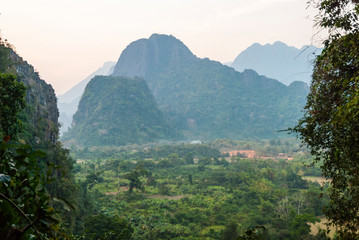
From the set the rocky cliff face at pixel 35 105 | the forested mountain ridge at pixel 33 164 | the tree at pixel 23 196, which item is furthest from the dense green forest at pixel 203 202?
the tree at pixel 23 196

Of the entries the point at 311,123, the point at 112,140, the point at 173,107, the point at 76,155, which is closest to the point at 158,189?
the point at 311,123

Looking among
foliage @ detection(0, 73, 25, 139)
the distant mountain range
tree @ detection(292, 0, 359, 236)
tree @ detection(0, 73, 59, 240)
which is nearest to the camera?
tree @ detection(0, 73, 59, 240)

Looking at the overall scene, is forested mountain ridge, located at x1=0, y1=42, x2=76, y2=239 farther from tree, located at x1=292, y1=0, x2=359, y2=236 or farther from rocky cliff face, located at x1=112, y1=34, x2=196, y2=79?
rocky cliff face, located at x1=112, y1=34, x2=196, y2=79

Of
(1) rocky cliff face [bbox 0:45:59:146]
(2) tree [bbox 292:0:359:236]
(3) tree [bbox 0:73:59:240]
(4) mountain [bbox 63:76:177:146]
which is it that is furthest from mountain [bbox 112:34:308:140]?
(3) tree [bbox 0:73:59:240]

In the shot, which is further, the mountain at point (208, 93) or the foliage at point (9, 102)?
the mountain at point (208, 93)

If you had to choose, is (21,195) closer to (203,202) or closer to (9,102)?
(9,102)

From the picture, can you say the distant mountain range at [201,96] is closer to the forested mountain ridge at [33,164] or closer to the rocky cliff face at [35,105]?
the rocky cliff face at [35,105]
